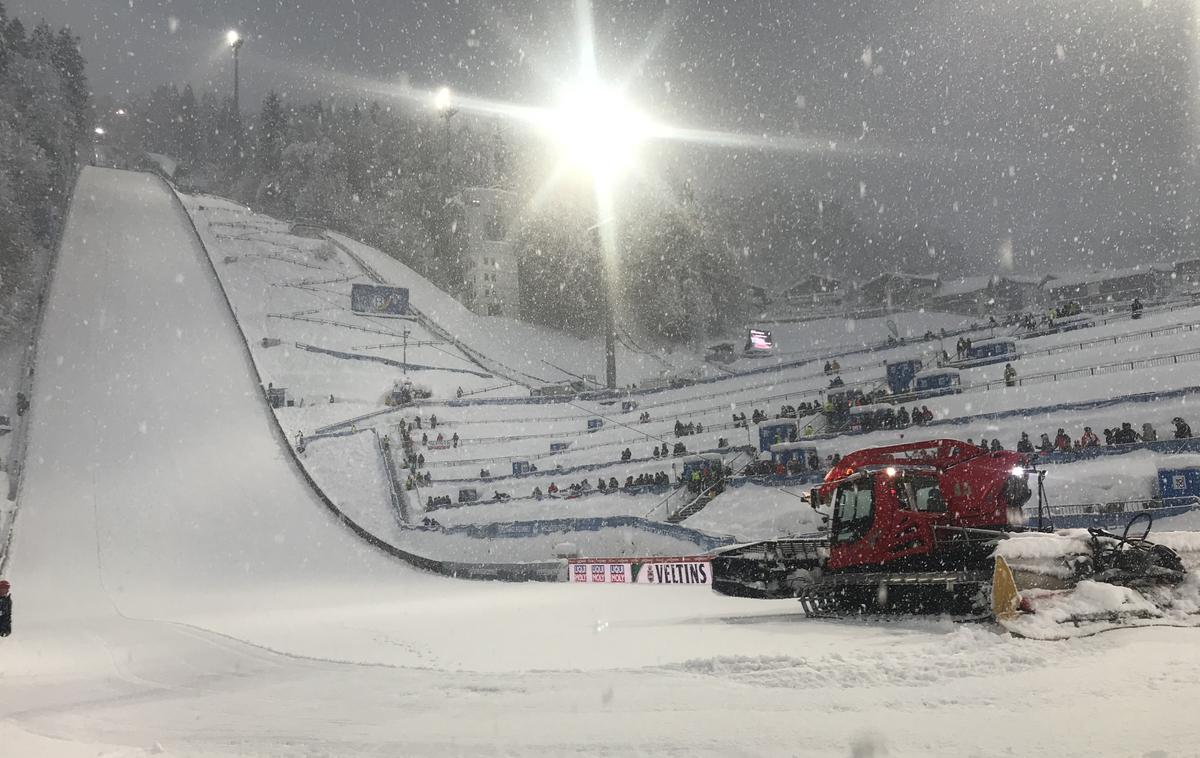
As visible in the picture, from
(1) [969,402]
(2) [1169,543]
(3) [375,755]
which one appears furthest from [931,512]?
(1) [969,402]

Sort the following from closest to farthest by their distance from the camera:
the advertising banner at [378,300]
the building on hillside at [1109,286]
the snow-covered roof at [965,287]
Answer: the advertising banner at [378,300] → the building on hillside at [1109,286] → the snow-covered roof at [965,287]

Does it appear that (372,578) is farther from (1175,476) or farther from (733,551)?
(1175,476)

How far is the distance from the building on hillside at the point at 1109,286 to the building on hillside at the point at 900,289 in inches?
465

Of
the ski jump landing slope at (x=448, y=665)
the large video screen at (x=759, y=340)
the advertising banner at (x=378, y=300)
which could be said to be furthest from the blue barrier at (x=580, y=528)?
the large video screen at (x=759, y=340)

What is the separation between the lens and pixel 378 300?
202 feet

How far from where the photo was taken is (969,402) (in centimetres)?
2697

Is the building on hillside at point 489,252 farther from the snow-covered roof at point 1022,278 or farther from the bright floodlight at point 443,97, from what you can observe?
the snow-covered roof at point 1022,278

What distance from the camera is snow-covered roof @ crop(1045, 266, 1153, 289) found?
219ft

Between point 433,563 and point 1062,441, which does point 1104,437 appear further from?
point 433,563

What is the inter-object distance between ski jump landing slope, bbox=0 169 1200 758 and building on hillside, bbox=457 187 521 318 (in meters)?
51.6

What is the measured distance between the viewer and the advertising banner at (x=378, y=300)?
60375 mm

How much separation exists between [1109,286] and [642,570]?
6434cm

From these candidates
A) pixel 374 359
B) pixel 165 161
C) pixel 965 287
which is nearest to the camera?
pixel 374 359

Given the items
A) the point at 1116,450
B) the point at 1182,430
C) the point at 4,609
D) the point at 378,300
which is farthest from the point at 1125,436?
the point at 378,300
